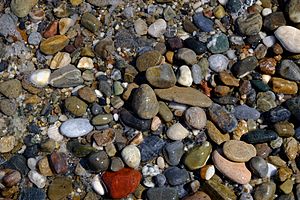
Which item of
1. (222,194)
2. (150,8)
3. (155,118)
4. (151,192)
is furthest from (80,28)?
(222,194)

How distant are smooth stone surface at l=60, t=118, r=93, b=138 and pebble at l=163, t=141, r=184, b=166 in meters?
0.29

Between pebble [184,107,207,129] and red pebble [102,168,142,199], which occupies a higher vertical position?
pebble [184,107,207,129]

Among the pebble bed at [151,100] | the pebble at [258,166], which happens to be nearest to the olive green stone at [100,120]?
the pebble bed at [151,100]

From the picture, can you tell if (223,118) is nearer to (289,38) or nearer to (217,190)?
(217,190)

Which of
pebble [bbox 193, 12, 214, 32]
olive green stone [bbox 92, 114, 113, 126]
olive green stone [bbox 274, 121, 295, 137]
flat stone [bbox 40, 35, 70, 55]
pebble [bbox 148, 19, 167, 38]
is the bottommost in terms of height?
olive green stone [bbox 92, 114, 113, 126]

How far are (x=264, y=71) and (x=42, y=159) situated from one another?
0.89 m

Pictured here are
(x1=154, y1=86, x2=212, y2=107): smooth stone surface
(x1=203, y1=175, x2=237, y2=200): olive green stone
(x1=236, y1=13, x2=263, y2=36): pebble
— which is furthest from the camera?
(x1=236, y1=13, x2=263, y2=36): pebble

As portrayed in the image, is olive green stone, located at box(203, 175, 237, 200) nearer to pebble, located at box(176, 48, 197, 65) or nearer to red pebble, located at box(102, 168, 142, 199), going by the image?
red pebble, located at box(102, 168, 142, 199)

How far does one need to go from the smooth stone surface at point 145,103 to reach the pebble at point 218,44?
0.31 m

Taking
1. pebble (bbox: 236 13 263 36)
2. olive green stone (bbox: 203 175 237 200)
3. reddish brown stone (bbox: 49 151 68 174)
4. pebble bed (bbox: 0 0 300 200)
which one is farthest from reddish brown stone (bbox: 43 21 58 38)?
olive green stone (bbox: 203 175 237 200)

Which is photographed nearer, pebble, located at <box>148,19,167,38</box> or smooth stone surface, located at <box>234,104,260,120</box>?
smooth stone surface, located at <box>234,104,260,120</box>

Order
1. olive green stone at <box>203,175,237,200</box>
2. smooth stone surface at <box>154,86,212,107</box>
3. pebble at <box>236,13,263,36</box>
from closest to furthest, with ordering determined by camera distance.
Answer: olive green stone at <box>203,175,237,200</box>
smooth stone surface at <box>154,86,212,107</box>
pebble at <box>236,13,263,36</box>

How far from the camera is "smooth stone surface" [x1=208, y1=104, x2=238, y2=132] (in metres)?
1.99

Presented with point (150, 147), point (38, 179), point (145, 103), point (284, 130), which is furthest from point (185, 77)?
point (38, 179)
